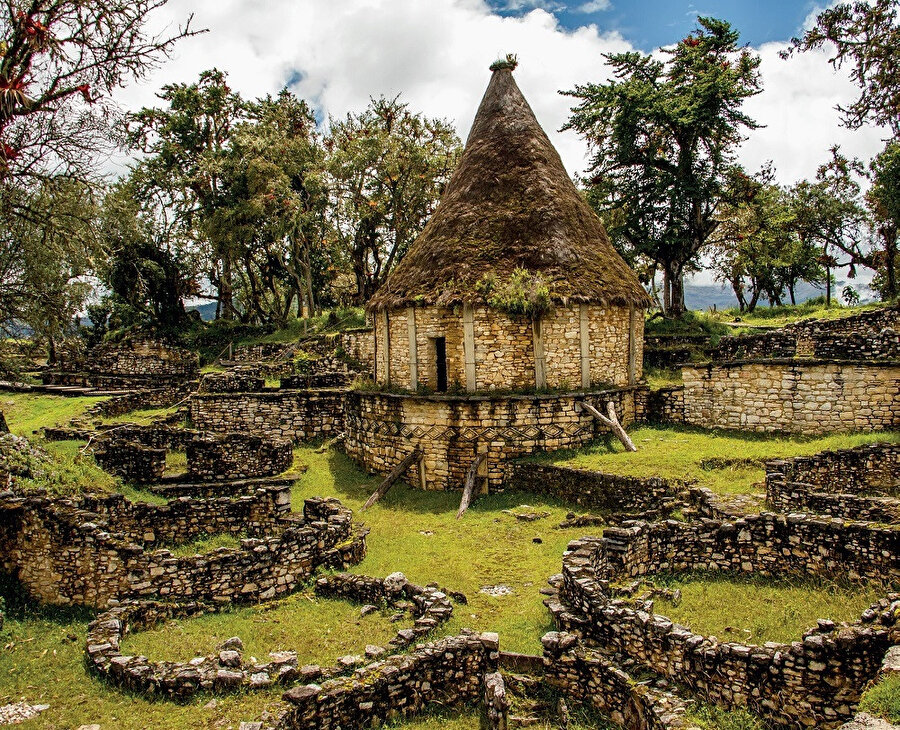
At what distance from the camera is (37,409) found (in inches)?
898

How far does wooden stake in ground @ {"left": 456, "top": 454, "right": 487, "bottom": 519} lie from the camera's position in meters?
14.5

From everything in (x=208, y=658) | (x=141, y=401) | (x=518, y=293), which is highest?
(x=518, y=293)

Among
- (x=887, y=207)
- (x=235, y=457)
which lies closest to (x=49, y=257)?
(x=235, y=457)

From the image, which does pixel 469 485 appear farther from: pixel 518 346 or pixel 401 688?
pixel 401 688

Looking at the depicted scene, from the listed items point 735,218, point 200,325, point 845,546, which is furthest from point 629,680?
point 200,325

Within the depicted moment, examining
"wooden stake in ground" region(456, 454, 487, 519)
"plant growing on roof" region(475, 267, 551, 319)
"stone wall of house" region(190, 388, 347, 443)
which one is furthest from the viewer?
"stone wall of house" region(190, 388, 347, 443)

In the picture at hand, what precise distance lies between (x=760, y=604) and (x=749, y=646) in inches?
76.9

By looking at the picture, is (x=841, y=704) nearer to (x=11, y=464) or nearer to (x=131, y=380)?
A: (x=11, y=464)

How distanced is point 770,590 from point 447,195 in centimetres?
1588

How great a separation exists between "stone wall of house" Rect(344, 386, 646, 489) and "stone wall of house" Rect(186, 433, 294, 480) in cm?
340

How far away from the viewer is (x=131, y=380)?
29797 millimetres

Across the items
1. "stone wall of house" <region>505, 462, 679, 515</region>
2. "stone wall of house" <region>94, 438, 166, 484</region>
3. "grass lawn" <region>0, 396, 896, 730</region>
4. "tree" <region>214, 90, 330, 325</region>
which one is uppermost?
"tree" <region>214, 90, 330, 325</region>

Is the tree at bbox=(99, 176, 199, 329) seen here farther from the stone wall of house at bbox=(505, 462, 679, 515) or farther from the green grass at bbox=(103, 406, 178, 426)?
the stone wall of house at bbox=(505, 462, 679, 515)

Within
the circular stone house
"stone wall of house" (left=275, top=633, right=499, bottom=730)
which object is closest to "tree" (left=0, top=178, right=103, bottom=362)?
the circular stone house
